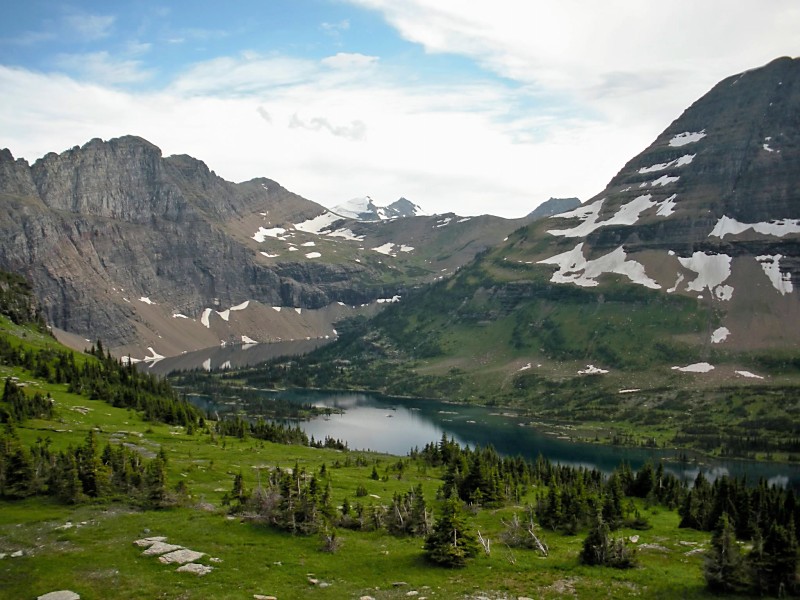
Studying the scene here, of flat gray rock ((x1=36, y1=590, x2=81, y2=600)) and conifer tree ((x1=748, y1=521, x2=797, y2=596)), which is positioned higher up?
conifer tree ((x1=748, y1=521, x2=797, y2=596))

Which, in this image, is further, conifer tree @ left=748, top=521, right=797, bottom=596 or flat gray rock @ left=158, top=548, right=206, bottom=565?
flat gray rock @ left=158, top=548, right=206, bottom=565

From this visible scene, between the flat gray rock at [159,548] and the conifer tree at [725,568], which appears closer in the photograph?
the conifer tree at [725,568]

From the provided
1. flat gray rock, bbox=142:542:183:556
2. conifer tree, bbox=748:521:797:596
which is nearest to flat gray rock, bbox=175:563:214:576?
flat gray rock, bbox=142:542:183:556

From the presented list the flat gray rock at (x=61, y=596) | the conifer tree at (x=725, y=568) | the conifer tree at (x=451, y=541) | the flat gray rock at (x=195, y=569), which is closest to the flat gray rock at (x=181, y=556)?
the flat gray rock at (x=195, y=569)

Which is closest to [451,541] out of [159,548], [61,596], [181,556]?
[181,556]

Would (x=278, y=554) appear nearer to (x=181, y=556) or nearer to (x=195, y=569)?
(x=195, y=569)

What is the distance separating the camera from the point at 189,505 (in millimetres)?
54562

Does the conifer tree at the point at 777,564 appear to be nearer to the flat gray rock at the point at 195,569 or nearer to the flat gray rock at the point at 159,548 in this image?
the flat gray rock at the point at 195,569

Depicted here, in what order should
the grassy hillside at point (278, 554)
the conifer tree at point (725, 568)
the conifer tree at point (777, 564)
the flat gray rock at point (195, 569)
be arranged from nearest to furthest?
the conifer tree at point (777, 564) → the conifer tree at point (725, 568) → the grassy hillside at point (278, 554) → the flat gray rock at point (195, 569)

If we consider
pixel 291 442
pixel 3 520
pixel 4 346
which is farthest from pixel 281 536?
pixel 4 346

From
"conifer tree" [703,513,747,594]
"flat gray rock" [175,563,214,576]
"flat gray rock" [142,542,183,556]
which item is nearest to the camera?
"conifer tree" [703,513,747,594]

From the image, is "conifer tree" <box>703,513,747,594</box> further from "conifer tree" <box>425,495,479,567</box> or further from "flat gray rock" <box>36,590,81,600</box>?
"flat gray rock" <box>36,590,81,600</box>

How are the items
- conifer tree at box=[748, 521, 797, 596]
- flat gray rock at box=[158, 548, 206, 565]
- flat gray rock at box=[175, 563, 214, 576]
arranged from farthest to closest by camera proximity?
flat gray rock at box=[158, 548, 206, 565] < flat gray rock at box=[175, 563, 214, 576] < conifer tree at box=[748, 521, 797, 596]

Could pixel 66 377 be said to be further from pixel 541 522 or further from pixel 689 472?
pixel 689 472
